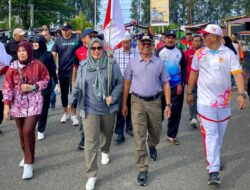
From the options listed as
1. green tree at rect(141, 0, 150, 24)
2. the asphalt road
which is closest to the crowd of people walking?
the asphalt road

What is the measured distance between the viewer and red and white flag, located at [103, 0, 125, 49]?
486 cm

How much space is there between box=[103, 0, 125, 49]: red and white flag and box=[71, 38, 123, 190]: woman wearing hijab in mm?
476

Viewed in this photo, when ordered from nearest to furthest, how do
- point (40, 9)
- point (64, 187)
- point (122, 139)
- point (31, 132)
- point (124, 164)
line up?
point (64, 187) → point (31, 132) → point (124, 164) → point (122, 139) → point (40, 9)

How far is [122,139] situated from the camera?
630 cm

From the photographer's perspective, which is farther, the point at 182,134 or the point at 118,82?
Answer: the point at 182,134

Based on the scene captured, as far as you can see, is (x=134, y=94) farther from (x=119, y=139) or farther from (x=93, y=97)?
(x=119, y=139)

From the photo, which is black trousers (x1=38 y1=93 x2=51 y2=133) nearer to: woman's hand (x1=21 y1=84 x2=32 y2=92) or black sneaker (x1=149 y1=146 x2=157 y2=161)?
woman's hand (x1=21 y1=84 x2=32 y2=92)

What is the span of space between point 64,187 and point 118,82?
1379 mm

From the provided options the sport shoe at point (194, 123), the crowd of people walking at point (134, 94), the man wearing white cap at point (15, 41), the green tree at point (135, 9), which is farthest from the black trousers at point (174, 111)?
the green tree at point (135, 9)

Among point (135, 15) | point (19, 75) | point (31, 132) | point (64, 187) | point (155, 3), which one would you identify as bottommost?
point (64, 187)

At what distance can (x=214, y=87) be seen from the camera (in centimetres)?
443

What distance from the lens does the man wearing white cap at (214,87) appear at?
4383 millimetres

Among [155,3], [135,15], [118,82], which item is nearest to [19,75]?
[118,82]

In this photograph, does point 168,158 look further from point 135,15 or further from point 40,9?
point 135,15
